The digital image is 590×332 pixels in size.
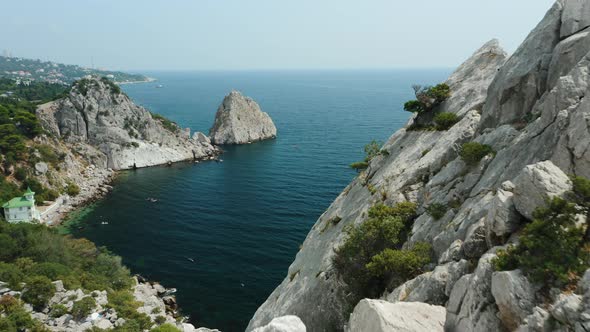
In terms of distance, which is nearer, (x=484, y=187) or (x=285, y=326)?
(x=285, y=326)

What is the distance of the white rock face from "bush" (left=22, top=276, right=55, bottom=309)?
4236 cm

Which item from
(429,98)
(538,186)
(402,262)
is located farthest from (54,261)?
(538,186)

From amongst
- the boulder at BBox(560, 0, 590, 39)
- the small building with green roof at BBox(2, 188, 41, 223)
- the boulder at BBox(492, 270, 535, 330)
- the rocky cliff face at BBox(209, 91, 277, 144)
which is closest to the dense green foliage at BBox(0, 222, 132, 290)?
the small building with green roof at BBox(2, 188, 41, 223)

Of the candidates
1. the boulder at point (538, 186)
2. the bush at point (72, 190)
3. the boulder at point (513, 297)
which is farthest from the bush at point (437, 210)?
the bush at point (72, 190)

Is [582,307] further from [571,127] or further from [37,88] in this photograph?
[37,88]

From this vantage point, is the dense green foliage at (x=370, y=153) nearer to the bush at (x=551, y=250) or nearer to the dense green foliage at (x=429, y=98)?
the dense green foliage at (x=429, y=98)

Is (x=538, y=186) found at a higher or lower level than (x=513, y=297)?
higher

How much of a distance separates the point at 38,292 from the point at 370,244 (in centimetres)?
4003

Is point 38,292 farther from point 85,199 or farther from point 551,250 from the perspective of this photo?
point 551,250

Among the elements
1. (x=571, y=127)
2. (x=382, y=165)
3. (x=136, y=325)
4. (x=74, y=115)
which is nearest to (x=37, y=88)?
(x=74, y=115)

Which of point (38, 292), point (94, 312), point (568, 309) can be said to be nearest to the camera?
point (568, 309)

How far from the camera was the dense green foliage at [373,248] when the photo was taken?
846 inches

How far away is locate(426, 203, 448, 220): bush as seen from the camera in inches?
810

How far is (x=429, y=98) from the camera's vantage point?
32.2 metres
